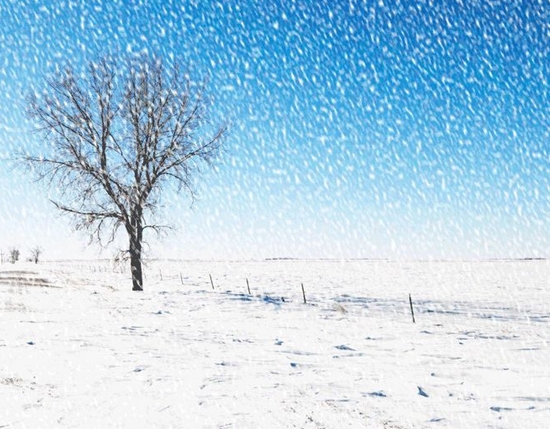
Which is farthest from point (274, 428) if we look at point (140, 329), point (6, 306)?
point (6, 306)

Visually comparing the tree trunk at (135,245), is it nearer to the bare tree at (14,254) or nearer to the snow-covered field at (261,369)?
the snow-covered field at (261,369)

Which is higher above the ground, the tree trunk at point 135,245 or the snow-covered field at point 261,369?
the tree trunk at point 135,245

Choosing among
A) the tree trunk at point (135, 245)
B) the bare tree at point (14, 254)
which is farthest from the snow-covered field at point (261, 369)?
the bare tree at point (14, 254)

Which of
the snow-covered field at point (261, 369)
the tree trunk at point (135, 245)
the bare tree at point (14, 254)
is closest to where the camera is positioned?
the snow-covered field at point (261, 369)

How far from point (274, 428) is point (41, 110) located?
22502mm

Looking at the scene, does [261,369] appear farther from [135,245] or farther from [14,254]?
[14,254]

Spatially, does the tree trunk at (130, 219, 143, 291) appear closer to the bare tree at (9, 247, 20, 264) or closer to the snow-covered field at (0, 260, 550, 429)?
the snow-covered field at (0, 260, 550, 429)

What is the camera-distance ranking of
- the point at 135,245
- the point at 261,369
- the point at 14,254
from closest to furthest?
the point at 261,369 < the point at 135,245 < the point at 14,254

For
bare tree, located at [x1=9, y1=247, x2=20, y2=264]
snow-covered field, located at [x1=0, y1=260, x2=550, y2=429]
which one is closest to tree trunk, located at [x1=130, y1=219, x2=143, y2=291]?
snow-covered field, located at [x1=0, y1=260, x2=550, y2=429]

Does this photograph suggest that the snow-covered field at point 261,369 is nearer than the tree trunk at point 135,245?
Yes

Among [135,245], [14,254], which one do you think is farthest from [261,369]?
[14,254]

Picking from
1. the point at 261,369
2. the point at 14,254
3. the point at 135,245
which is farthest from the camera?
the point at 14,254

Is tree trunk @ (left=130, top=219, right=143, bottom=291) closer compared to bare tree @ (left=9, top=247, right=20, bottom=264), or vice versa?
tree trunk @ (left=130, top=219, right=143, bottom=291)

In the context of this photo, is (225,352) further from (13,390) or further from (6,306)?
(6,306)
